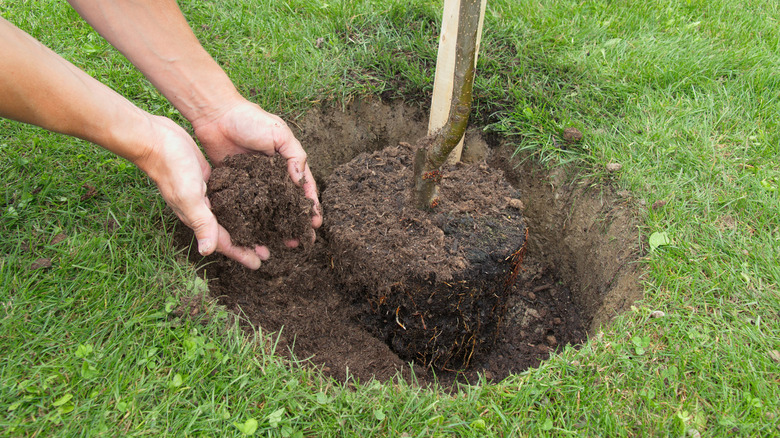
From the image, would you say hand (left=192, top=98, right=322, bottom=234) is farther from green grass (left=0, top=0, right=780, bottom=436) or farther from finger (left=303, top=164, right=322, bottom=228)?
green grass (left=0, top=0, right=780, bottom=436)

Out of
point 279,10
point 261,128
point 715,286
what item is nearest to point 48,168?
point 261,128

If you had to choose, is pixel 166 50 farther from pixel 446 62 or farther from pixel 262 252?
pixel 446 62

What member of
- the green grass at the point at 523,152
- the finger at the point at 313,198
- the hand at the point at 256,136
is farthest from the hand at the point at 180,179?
the finger at the point at 313,198

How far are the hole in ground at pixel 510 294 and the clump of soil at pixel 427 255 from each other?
0.12 m

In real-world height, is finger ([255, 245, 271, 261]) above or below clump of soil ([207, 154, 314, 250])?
below

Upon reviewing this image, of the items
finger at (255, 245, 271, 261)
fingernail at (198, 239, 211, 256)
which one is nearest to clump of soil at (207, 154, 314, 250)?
finger at (255, 245, 271, 261)

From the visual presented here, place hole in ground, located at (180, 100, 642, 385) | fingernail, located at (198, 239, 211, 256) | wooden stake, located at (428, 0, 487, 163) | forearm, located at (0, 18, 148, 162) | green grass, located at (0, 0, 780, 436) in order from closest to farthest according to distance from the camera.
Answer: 1. forearm, located at (0, 18, 148, 162)
2. green grass, located at (0, 0, 780, 436)
3. fingernail, located at (198, 239, 211, 256)
4. wooden stake, located at (428, 0, 487, 163)
5. hole in ground, located at (180, 100, 642, 385)

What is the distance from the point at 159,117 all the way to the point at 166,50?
278mm

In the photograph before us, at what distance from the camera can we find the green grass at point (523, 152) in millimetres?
1660

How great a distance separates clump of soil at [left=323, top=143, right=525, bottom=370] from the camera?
213cm

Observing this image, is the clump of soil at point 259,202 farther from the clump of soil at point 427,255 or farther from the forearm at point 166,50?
the forearm at point 166,50

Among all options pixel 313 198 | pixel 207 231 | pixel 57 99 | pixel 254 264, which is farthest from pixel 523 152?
pixel 57 99

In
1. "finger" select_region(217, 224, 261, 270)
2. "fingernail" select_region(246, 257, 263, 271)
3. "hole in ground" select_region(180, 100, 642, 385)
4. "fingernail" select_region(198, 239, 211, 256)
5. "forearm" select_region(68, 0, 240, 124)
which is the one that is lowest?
"hole in ground" select_region(180, 100, 642, 385)

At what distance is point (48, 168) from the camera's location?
7.43 feet
